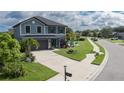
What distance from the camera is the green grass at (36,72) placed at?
1269cm

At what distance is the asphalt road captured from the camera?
1359cm

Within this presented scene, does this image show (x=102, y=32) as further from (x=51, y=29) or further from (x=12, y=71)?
(x=12, y=71)

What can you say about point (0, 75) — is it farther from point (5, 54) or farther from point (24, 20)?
point (24, 20)

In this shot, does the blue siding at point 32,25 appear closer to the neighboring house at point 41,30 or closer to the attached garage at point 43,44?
the neighboring house at point 41,30

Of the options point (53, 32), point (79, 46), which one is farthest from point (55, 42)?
point (79, 46)

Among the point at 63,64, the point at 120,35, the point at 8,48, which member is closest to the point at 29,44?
the point at 8,48

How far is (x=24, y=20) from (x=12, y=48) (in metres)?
1.33

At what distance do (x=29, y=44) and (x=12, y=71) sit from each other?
1332mm

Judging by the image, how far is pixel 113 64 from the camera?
15891 millimetres

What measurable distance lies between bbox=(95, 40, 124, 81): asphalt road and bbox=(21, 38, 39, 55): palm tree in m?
3.01

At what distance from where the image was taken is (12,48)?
42.4 feet
